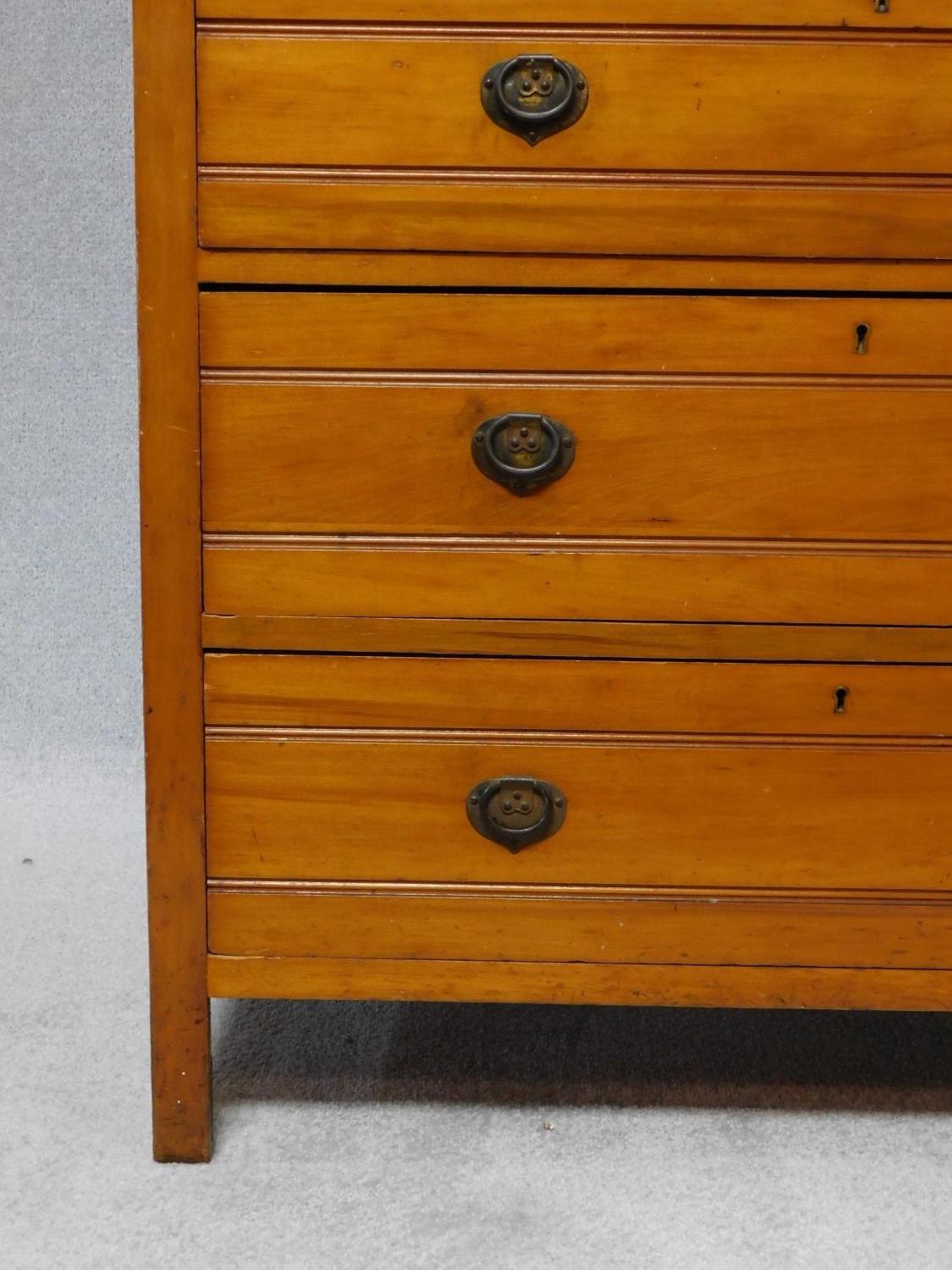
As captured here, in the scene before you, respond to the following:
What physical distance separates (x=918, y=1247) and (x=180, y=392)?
2.69 feet

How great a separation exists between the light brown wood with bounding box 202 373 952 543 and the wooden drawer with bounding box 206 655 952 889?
104 millimetres

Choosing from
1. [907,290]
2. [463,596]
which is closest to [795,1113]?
[463,596]

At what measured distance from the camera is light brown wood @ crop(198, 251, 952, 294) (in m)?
1.01

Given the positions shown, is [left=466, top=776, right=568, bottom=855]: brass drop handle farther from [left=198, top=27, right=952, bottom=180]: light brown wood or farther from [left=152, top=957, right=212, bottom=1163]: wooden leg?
[left=198, top=27, right=952, bottom=180]: light brown wood

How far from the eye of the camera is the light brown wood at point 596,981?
110 centimetres

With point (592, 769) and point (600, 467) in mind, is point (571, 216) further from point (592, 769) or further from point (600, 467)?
point (592, 769)

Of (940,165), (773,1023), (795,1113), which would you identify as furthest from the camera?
(773,1023)

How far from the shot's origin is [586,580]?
3.43 feet

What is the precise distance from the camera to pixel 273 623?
3.45ft

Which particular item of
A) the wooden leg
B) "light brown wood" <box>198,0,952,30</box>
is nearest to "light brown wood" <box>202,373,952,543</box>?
"light brown wood" <box>198,0,952,30</box>

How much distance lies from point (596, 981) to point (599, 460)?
395 millimetres

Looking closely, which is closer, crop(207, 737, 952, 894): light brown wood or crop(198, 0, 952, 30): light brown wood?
crop(198, 0, 952, 30): light brown wood

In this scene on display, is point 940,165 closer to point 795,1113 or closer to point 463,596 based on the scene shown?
point 463,596

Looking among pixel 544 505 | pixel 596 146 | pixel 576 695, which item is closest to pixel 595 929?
pixel 576 695
